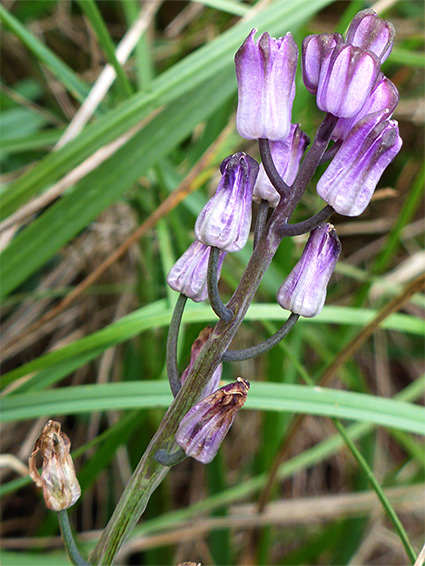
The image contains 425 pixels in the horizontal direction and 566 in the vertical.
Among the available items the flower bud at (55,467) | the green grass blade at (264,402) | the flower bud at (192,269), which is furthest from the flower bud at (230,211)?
the green grass blade at (264,402)

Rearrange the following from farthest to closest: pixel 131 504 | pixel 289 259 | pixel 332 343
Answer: pixel 332 343 < pixel 289 259 < pixel 131 504

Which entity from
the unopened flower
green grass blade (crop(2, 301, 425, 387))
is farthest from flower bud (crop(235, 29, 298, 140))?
green grass blade (crop(2, 301, 425, 387))

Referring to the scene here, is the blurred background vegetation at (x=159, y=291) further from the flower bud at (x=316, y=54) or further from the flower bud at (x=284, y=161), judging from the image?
the flower bud at (x=316, y=54)

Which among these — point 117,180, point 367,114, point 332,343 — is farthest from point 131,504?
point 332,343

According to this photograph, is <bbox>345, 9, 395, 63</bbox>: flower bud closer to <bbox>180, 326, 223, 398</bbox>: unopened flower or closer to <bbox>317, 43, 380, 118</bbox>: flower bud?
<bbox>317, 43, 380, 118</bbox>: flower bud

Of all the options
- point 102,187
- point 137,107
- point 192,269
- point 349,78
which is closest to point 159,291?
point 102,187

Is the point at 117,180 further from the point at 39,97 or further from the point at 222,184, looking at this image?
the point at 39,97
